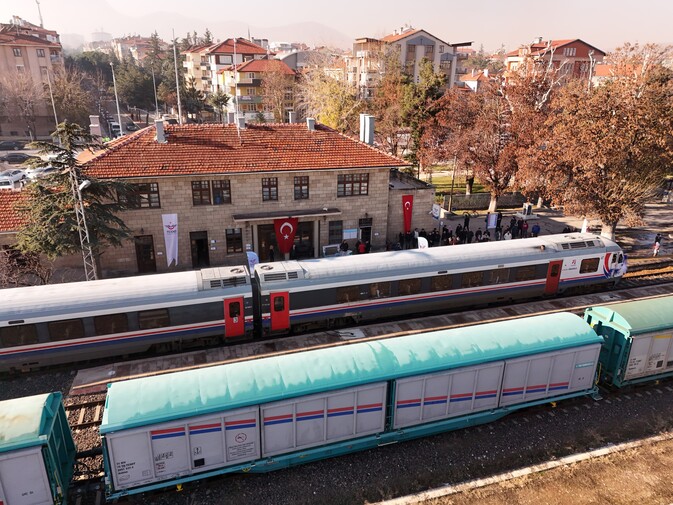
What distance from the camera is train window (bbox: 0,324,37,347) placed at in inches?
703

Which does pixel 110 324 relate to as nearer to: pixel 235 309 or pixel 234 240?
pixel 235 309

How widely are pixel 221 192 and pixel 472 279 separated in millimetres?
15466

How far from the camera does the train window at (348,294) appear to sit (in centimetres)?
2177

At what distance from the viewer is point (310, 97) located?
59000 mm

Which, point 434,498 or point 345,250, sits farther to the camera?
point 345,250

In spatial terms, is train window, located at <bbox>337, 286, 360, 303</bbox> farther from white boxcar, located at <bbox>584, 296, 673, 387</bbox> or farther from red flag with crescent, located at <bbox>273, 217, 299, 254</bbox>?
white boxcar, located at <bbox>584, 296, 673, 387</bbox>

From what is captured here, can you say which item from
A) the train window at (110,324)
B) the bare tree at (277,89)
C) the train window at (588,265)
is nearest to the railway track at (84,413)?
the train window at (110,324)

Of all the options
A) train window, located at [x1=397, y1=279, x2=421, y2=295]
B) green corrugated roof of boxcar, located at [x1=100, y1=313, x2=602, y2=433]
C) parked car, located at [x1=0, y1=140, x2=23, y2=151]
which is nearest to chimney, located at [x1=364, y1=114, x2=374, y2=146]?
train window, located at [x1=397, y1=279, x2=421, y2=295]

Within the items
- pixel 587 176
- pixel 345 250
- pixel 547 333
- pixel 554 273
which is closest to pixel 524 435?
pixel 547 333

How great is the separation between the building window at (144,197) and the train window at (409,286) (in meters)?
14.9

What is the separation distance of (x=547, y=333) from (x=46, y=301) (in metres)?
18.5

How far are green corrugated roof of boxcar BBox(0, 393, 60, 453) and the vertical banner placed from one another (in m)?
15.3

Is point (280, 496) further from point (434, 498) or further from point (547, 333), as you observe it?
point (547, 333)

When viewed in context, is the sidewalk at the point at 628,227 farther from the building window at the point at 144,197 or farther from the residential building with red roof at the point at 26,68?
the residential building with red roof at the point at 26,68
